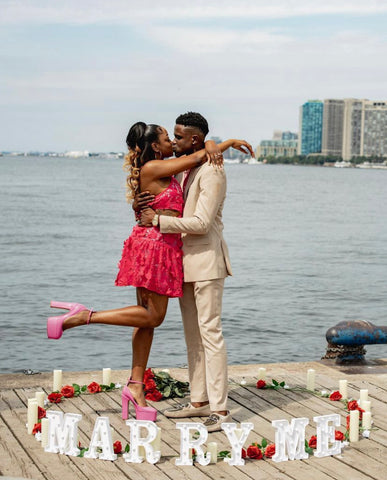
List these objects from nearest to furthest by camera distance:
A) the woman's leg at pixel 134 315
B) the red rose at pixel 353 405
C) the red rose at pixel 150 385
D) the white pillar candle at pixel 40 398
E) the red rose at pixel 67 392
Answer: the woman's leg at pixel 134 315 → the white pillar candle at pixel 40 398 → the red rose at pixel 353 405 → the red rose at pixel 67 392 → the red rose at pixel 150 385

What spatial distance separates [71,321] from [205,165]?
4.75 ft

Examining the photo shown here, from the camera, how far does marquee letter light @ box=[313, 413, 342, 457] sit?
598cm

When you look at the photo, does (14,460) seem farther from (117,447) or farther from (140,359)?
(140,359)

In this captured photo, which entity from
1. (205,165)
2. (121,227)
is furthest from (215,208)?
(121,227)

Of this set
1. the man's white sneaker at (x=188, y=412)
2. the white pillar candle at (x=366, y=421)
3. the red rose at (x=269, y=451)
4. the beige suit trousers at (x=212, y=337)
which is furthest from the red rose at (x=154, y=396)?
the white pillar candle at (x=366, y=421)

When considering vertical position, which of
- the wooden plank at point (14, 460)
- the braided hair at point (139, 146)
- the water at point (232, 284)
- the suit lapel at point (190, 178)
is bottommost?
the water at point (232, 284)

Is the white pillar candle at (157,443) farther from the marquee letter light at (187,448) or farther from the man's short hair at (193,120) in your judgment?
the man's short hair at (193,120)

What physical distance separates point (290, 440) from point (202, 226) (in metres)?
1.58

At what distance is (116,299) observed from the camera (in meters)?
20.3

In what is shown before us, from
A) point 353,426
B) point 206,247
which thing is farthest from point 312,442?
point 206,247

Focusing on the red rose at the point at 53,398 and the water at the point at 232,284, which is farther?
the water at the point at 232,284

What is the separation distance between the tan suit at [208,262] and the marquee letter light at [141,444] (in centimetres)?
89

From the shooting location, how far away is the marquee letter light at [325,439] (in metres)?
5.98

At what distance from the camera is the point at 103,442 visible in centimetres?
583
